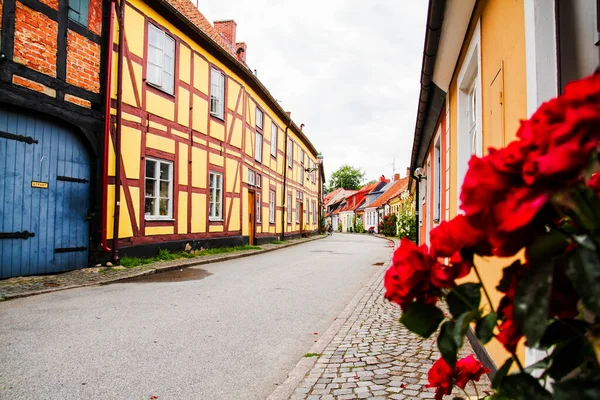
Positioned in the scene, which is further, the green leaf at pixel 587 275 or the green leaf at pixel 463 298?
the green leaf at pixel 463 298

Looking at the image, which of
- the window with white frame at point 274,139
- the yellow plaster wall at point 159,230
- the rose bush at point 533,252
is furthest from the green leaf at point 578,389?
the window with white frame at point 274,139

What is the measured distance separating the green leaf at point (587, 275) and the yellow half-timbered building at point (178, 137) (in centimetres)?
914

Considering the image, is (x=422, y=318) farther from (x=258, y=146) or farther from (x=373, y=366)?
(x=258, y=146)

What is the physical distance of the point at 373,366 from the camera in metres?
3.42

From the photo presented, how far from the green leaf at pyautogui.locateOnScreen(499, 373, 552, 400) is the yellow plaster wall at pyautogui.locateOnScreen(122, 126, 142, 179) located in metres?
9.60

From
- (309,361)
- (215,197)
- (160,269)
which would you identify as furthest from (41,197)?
(309,361)

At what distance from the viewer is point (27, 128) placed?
7.49 meters

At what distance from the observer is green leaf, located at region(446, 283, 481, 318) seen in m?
0.91

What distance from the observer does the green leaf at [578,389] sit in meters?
0.70

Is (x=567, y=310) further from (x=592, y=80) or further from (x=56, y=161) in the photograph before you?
(x=56, y=161)

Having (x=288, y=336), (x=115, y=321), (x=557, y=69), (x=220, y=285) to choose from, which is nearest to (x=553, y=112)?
(x=557, y=69)

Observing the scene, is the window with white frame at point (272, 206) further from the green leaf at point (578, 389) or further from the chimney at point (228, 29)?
the green leaf at point (578, 389)

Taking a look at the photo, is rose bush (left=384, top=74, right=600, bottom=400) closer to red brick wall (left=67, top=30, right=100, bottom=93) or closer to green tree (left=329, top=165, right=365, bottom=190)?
red brick wall (left=67, top=30, right=100, bottom=93)

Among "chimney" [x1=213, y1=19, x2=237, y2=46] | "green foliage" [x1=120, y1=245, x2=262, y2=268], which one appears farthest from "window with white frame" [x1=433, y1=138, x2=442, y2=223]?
"chimney" [x1=213, y1=19, x2=237, y2=46]
